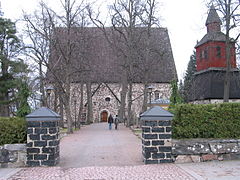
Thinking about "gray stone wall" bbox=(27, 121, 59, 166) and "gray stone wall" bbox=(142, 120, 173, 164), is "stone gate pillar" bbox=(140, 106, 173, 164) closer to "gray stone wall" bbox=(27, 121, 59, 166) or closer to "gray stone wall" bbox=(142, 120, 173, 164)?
"gray stone wall" bbox=(142, 120, 173, 164)

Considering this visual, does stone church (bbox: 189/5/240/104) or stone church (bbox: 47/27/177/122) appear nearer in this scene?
stone church (bbox: 47/27/177/122)

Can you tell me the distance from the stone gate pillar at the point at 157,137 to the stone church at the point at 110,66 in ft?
53.9

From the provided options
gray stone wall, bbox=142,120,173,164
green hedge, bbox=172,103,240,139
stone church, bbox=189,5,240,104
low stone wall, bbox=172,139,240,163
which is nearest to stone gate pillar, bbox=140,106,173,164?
gray stone wall, bbox=142,120,173,164

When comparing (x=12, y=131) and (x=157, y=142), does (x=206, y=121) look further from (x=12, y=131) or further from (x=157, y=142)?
(x=12, y=131)

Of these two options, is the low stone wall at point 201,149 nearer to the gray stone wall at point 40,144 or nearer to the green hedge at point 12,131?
the gray stone wall at point 40,144

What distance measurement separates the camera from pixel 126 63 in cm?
2975

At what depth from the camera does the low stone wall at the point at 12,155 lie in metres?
9.34

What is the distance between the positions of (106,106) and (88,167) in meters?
37.6

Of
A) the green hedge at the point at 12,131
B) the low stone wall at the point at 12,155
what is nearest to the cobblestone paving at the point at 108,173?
the low stone wall at the point at 12,155

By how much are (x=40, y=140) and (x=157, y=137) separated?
151 inches

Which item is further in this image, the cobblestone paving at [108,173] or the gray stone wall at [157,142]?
the gray stone wall at [157,142]

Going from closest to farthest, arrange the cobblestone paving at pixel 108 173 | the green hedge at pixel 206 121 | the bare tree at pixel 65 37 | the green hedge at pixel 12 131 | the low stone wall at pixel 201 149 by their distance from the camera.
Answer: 1. the cobblestone paving at pixel 108 173
2. the green hedge at pixel 12 131
3. the low stone wall at pixel 201 149
4. the green hedge at pixel 206 121
5. the bare tree at pixel 65 37

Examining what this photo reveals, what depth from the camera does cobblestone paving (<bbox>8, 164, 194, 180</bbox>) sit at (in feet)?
25.6

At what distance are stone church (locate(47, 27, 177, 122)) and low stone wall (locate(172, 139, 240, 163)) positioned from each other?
16.9 metres
